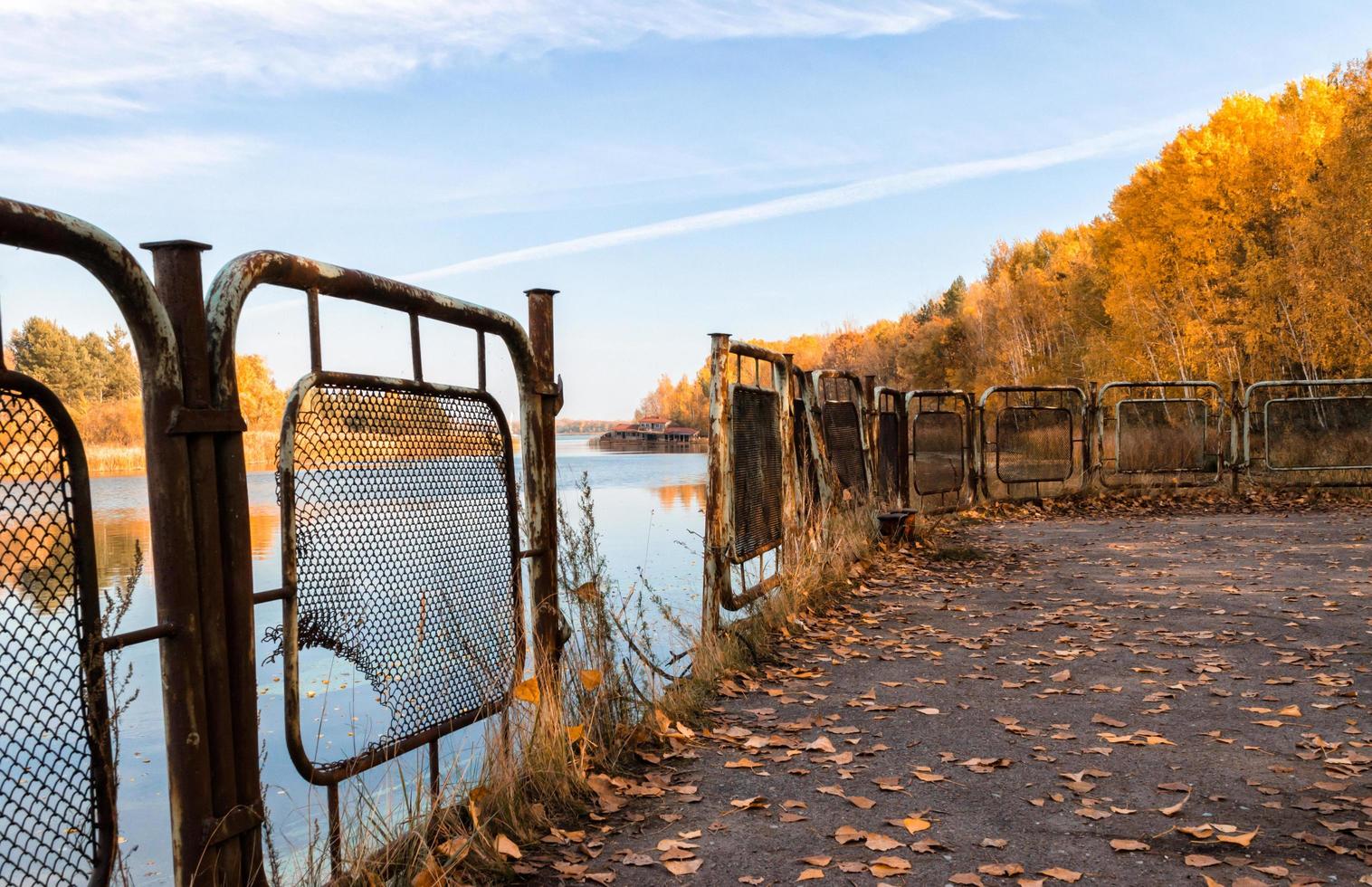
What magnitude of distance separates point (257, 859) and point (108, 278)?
1709 millimetres

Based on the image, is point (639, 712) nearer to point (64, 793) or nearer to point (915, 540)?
→ point (64, 793)

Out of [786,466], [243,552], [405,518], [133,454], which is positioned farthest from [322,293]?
[133,454]

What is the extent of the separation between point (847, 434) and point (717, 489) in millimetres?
4537

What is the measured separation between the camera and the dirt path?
3559 millimetres

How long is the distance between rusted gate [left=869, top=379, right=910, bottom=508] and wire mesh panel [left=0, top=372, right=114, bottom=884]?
11454mm

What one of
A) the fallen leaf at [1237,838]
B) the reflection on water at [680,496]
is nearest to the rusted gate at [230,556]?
the fallen leaf at [1237,838]

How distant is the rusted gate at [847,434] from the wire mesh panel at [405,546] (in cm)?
585

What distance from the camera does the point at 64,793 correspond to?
8.00 feet

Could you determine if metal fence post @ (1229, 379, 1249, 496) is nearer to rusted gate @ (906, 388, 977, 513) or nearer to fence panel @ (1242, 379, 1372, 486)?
fence panel @ (1242, 379, 1372, 486)

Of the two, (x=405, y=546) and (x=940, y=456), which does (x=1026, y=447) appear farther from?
(x=405, y=546)

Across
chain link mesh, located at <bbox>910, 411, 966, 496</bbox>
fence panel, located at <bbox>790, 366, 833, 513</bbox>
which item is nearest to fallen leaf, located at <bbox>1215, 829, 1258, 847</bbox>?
fence panel, located at <bbox>790, 366, 833, 513</bbox>

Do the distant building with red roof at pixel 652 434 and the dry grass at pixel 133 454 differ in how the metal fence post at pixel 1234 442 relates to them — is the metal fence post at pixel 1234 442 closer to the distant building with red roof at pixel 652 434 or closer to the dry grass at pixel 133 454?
the dry grass at pixel 133 454

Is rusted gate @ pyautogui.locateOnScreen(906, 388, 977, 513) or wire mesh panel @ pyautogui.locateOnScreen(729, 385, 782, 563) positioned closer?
wire mesh panel @ pyautogui.locateOnScreen(729, 385, 782, 563)

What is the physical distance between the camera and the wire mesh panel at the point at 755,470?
23.6ft
